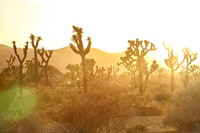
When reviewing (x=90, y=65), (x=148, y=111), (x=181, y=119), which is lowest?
(x=148, y=111)

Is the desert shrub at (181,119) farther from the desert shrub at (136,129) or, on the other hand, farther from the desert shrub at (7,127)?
the desert shrub at (7,127)

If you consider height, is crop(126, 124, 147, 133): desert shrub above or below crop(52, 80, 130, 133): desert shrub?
below

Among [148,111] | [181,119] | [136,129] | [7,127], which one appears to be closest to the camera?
[7,127]

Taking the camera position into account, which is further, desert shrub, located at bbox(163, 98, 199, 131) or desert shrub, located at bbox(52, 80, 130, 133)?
desert shrub, located at bbox(163, 98, 199, 131)

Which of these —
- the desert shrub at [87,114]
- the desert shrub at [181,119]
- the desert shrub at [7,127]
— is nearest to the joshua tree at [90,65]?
the desert shrub at [181,119]

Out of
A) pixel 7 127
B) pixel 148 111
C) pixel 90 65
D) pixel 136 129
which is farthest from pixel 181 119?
pixel 90 65

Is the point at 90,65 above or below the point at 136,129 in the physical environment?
above

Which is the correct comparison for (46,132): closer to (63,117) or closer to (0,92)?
(63,117)

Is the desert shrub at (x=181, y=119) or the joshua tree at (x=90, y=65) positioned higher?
the joshua tree at (x=90, y=65)

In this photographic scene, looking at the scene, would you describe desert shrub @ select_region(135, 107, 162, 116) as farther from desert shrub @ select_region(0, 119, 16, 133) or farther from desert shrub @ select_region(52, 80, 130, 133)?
desert shrub @ select_region(0, 119, 16, 133)

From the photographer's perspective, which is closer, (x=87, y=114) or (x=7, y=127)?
(x=87, y=114)

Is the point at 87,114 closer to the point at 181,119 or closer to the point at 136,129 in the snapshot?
the point at 136,129

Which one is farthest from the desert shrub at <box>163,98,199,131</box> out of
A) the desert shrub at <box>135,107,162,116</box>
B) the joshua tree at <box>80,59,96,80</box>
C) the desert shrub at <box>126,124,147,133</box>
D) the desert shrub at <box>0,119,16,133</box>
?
the joshua tree at <box>80,59,96,80</box>

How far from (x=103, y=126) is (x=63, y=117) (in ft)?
5.49
